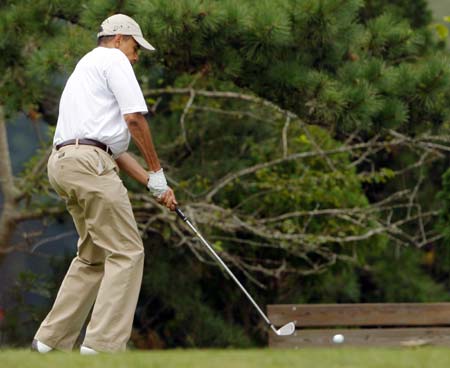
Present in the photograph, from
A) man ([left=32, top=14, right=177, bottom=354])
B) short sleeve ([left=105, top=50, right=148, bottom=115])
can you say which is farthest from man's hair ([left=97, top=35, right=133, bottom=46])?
short sleeve ([left=105, top=50, right=148, bottom=115])

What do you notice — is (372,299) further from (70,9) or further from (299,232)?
(70,9)

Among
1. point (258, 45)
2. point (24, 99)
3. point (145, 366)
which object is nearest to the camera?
point (145, 366)

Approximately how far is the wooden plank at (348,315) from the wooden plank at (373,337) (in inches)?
3.5

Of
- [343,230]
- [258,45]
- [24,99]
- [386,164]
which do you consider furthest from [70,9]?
Answer: [386,164]

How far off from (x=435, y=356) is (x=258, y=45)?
4.03m

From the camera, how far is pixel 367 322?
9891 mm

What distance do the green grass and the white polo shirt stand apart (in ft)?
5.34

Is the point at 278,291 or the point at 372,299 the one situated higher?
the point at 278,291

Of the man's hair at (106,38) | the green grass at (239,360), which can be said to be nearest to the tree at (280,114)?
the man's hair at (106,38)

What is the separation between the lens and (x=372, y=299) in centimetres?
1488

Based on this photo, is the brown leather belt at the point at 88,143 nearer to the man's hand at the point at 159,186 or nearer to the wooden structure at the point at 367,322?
the man's hand at the point at 159,186

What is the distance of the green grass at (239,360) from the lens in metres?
4.66

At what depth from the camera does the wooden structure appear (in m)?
9.46

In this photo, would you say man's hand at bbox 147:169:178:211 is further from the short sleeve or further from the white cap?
the white cap
